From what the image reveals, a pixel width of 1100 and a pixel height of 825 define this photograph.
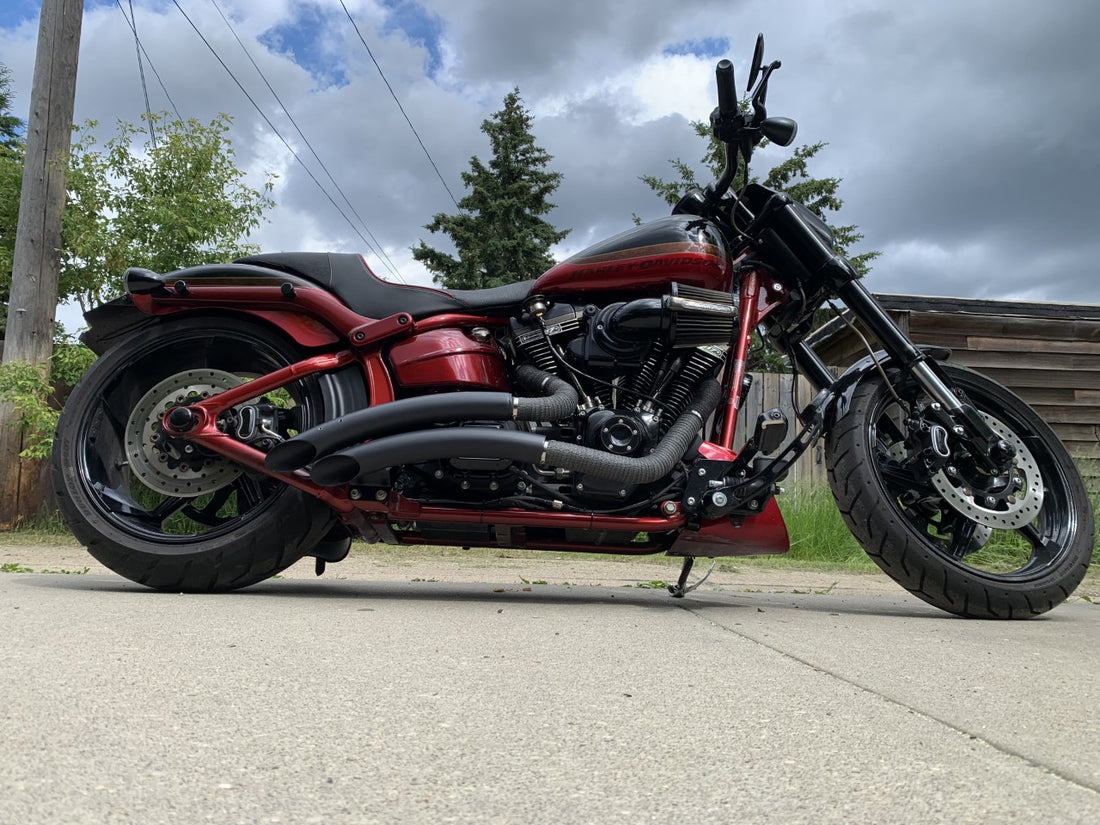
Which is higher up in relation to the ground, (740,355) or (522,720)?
(740,355)

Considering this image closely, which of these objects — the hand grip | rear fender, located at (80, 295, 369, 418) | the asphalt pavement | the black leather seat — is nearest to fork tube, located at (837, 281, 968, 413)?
the hand grip

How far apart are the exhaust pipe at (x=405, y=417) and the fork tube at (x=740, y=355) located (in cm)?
63

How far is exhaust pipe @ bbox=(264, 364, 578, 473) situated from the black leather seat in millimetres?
427

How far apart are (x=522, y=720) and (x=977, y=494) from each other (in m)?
2.35

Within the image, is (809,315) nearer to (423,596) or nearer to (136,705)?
(423,596)

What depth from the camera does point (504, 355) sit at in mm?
2986

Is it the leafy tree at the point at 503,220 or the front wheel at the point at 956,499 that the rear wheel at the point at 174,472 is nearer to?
the front wheel at the point at 956,499

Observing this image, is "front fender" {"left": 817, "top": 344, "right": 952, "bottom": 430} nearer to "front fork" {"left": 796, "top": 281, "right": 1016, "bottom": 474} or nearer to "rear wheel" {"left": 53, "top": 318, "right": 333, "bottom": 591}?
"front fork" {"left": 796, "top": 281, "right": 1016, "bottom": 474}

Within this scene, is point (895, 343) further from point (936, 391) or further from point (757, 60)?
point (757, 60)

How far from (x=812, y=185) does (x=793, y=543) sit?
21649 mm

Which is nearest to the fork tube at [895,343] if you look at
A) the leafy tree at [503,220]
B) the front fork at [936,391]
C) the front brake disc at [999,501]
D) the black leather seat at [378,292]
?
the front fork at [936,391]

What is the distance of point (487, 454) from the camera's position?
2.56 meters

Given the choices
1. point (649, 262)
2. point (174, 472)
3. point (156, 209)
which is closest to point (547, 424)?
point (649, 262)

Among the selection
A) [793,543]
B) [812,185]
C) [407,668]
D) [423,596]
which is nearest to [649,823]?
[407,668]
